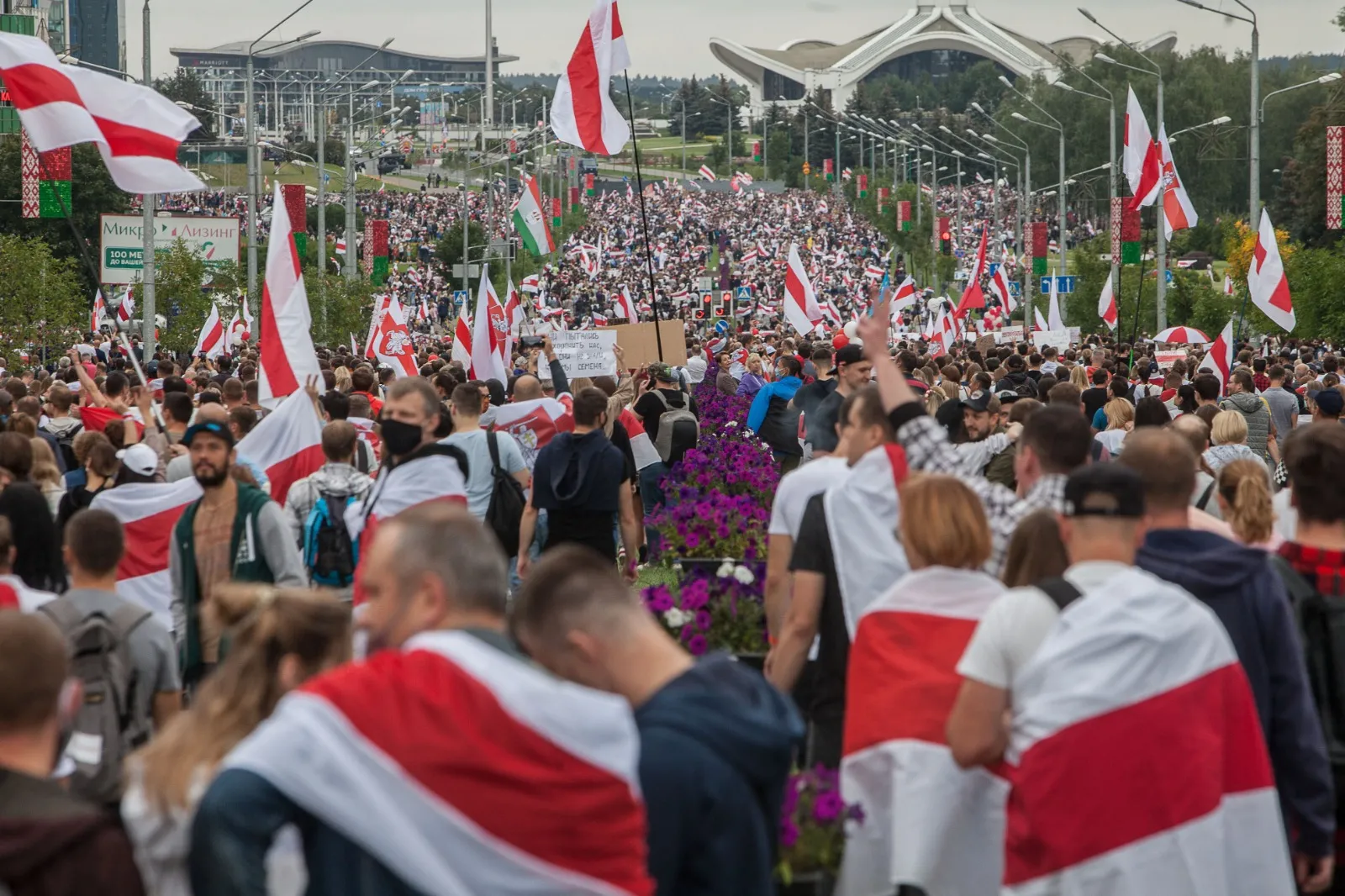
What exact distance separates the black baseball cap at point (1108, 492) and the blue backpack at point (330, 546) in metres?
4.30

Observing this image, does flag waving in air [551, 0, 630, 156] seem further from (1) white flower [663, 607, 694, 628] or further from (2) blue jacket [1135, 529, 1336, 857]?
(2) blue jacket [1135, 529, 1336, 857]

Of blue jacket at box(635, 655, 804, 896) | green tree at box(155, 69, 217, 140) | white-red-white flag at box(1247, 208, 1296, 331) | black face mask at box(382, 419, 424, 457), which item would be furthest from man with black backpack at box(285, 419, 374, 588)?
green tree at box(155, 69, 217, 140)

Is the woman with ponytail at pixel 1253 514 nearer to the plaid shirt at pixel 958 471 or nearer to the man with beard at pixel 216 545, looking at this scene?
the plaid shirt at pixel 958 471

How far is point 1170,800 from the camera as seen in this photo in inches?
176

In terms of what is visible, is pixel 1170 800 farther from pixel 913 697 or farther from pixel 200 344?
pixel 200 344

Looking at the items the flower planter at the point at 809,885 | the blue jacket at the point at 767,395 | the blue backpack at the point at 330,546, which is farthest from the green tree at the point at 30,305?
the flower planter at the point at 809,885

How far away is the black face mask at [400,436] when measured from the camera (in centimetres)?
790

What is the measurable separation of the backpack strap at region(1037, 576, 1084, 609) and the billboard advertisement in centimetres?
3133

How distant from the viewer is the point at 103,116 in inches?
433

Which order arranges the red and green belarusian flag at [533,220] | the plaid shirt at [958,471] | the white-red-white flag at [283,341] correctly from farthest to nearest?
the red and green belarusian flag at [533,220]
the white-red-white flag at [283,341]
the plaid shirt at [958,471]

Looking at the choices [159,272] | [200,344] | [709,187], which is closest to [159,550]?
[200,344]

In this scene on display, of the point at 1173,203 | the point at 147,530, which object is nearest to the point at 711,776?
the point at 147,530

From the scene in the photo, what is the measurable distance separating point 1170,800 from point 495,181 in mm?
121747

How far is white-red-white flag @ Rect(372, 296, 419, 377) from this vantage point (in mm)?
22531
